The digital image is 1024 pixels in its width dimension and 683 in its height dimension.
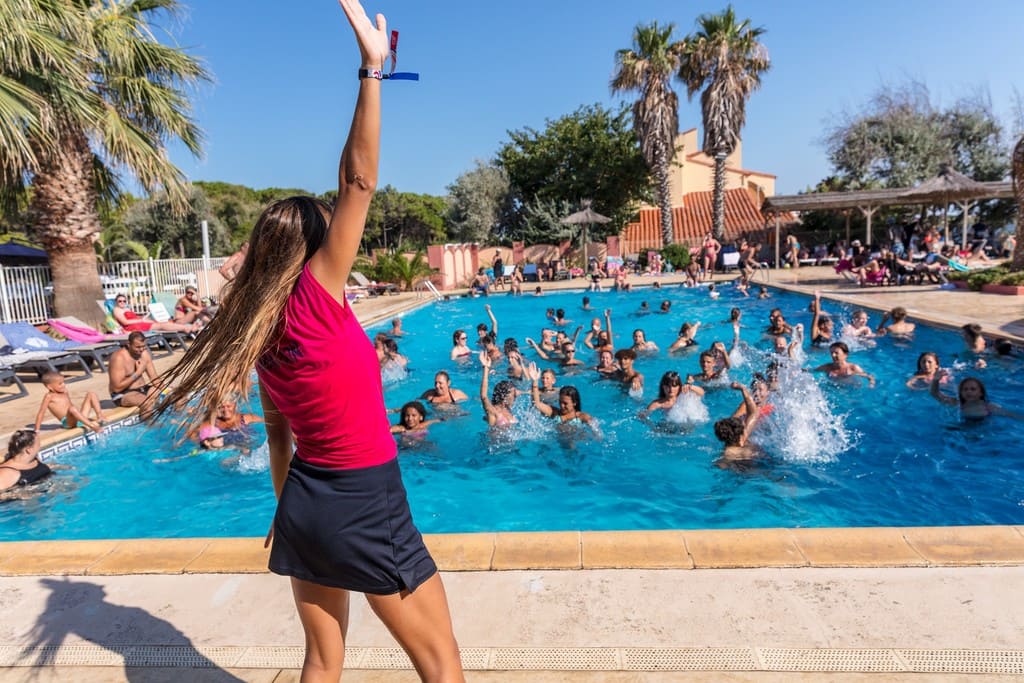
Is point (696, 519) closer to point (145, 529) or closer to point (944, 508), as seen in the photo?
point (944, 508)

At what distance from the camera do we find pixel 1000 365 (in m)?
A: 9.39

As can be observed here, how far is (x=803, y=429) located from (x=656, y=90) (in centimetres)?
2420

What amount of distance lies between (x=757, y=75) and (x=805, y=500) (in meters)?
26.6

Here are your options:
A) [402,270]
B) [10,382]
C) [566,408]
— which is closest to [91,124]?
[10,382]

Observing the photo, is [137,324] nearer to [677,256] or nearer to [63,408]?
[63,408]

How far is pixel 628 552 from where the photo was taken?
3.48m

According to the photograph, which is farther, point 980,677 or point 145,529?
point 145,529

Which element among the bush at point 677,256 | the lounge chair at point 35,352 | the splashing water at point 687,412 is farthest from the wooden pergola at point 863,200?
the lounge chair at point 35,352

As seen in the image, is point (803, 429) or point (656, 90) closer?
point (803, 429)

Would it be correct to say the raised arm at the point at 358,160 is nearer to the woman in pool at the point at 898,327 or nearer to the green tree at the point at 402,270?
the woman in pool at the point at 898,327

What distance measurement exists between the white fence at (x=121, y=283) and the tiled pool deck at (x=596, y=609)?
478 inches

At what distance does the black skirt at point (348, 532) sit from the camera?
5.09ft

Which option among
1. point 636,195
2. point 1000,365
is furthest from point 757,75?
point 1000,365

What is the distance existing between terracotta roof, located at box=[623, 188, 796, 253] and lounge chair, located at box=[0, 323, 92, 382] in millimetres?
23662
